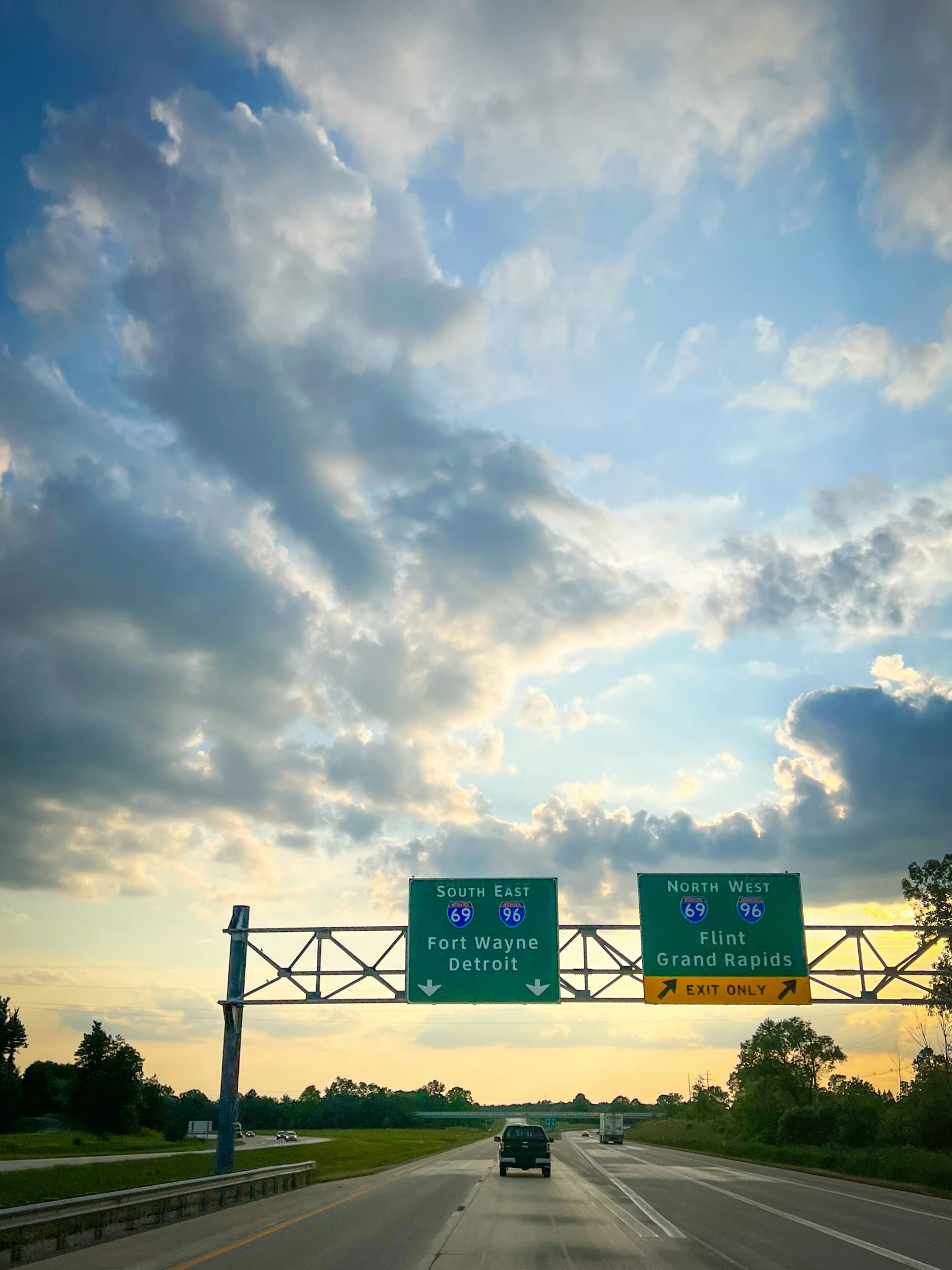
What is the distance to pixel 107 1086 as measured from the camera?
10000 cm

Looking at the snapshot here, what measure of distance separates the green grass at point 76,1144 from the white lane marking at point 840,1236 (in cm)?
4535

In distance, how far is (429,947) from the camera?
101ft

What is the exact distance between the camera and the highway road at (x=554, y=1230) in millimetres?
14391

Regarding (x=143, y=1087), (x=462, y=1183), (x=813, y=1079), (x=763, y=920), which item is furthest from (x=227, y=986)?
(x=813, y=1079)

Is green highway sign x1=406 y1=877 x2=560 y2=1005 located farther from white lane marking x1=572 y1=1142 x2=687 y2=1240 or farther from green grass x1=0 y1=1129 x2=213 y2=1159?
green grass x1=0 y1=1129 x2=213 y2=1159

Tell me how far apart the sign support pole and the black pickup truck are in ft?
37.1

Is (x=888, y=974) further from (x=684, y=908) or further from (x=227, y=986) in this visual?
(x=227, y=986)

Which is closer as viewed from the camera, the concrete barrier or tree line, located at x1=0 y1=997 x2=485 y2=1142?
the concrete barrier

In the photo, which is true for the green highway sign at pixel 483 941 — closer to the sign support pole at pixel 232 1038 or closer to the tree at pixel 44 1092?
the sign support pole at pixel 232 1038

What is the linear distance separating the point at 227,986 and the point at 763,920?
17.0 m

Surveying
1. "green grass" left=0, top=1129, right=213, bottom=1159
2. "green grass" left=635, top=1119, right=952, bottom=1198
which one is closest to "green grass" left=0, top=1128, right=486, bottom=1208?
"green grass" left=0, top=1129, right=213, bottom=1159

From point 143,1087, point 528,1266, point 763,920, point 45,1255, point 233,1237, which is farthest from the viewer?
point 143,1087

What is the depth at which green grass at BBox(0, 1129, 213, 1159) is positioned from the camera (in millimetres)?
62125

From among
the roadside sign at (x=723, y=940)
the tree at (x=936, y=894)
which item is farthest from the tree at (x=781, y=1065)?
the roadside sign at (x=723, y=940)
